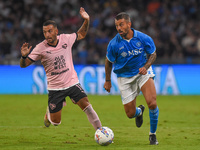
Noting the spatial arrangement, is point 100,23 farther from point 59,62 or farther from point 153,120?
point 153,120

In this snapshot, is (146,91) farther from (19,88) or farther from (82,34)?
(19,88)

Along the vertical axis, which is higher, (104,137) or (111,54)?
(111,54)

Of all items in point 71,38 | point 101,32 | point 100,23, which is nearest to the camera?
point 71,38

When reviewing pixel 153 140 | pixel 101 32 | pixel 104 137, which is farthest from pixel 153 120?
pixel 101 32

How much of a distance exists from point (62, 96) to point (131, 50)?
151cm

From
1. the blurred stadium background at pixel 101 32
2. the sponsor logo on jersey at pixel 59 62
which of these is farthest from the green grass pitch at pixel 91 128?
the blurred stadium background at pixel 101 32

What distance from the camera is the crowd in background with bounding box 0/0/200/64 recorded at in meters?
19.4

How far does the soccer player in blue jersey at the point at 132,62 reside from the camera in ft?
25.4

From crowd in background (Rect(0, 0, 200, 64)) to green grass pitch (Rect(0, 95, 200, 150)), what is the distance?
3857mm

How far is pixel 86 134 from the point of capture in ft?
29.5

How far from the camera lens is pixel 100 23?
21047 mm

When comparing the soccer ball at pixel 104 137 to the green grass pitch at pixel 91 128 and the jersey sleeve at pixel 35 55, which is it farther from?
the jersey sleeve at pixel 35 55

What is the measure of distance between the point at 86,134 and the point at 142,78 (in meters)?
1.84

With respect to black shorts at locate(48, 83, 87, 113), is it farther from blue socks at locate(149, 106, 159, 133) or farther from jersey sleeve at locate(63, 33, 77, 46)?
blue socks at locate(149, 106, 159, 133)
